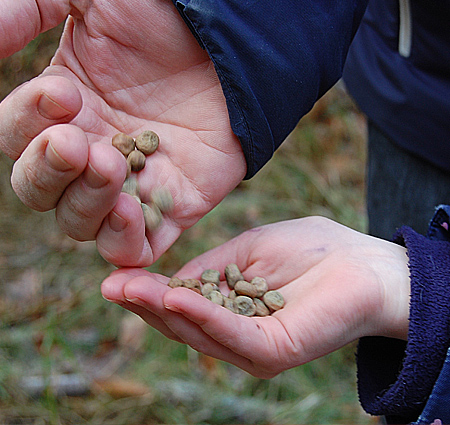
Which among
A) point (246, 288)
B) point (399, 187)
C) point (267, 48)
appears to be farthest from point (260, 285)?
point (399, 187)

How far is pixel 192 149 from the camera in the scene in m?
1.17

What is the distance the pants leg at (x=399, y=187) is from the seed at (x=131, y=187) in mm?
751

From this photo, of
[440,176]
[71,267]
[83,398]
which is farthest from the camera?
[71,267]

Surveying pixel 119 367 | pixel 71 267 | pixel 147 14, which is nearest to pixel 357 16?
pixel 147 14

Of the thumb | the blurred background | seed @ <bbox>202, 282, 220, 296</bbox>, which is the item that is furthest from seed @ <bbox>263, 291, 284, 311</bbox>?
the blurred background

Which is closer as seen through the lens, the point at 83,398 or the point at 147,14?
the point at 147,14

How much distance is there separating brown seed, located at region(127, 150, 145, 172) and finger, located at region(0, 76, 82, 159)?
0.46 feet

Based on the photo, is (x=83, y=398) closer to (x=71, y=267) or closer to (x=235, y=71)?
(x=71, y=267)

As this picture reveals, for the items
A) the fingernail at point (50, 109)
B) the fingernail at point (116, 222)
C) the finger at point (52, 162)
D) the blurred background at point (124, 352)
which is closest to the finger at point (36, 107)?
the fingernail at point (50, 109)

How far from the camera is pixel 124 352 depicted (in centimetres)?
199

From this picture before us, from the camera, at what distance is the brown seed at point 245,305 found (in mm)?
1108

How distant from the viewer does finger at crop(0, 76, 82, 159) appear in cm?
96

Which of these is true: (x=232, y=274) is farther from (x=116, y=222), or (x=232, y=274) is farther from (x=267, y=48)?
(x=267, y=48)

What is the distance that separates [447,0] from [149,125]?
0.69 m
